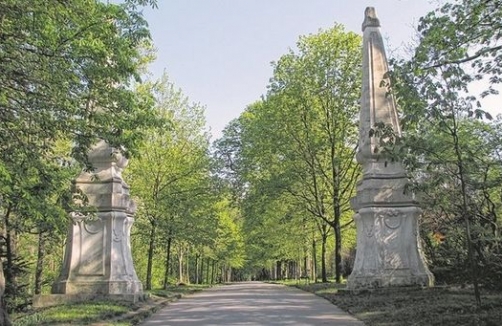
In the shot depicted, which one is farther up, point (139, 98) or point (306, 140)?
point (306, 140)

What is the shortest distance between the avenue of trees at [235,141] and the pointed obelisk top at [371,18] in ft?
15.6

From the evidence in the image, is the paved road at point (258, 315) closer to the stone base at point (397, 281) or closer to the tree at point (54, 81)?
the stone base at point (397, 281)

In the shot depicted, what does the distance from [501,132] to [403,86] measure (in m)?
11.4

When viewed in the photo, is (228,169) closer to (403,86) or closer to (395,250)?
(395,250)

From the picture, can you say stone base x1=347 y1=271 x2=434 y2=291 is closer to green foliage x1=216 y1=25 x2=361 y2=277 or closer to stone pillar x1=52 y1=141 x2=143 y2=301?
stone pillar x1=52 y1=141 x2=143 y2=301

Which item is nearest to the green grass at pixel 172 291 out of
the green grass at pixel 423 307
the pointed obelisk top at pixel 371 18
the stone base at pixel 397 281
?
the green grass at pixel 423 307

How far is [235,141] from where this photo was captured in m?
39.1

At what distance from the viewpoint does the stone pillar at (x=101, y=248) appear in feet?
51.3

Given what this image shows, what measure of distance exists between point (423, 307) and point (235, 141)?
28.2 meters

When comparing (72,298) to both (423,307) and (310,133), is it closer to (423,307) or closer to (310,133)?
(423,307)

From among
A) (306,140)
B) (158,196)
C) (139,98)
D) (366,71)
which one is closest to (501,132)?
(366,71)

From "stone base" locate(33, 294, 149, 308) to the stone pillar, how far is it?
0.09 meters

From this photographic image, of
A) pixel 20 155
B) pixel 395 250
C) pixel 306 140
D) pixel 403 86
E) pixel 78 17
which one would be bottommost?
pixel 395 250

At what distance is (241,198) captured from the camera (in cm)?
3331
